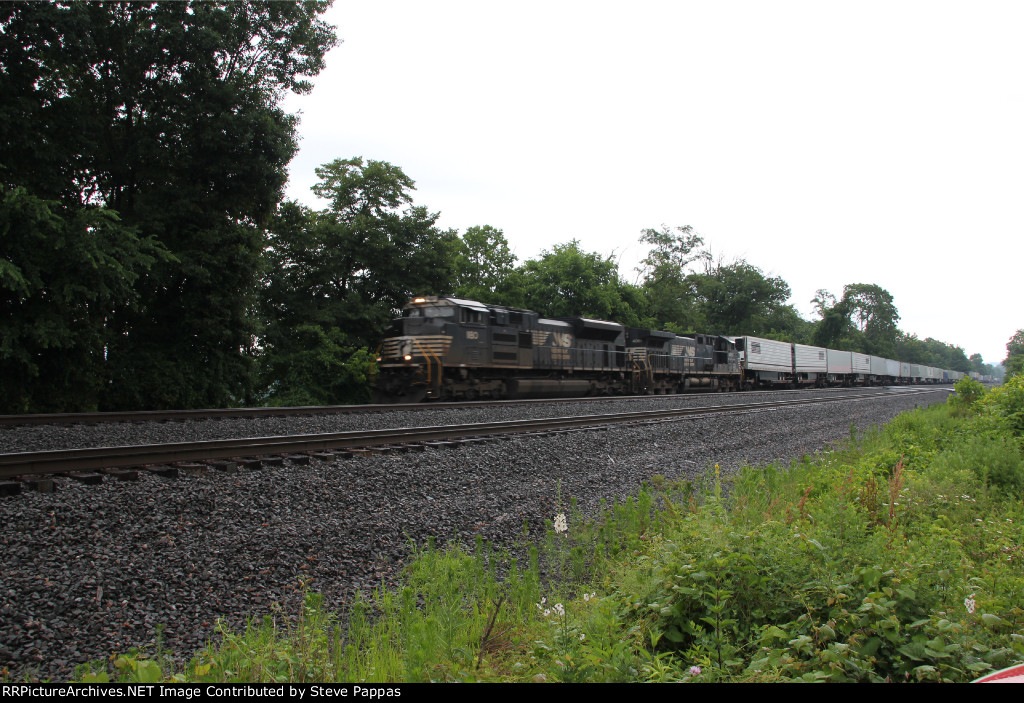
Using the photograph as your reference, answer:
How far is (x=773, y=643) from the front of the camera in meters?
2.88

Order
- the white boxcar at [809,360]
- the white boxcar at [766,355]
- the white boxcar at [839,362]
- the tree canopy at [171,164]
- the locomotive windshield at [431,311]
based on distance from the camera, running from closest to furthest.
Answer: the tree canopy at [171,164] < the locomotive windshield at [431,311] < the white boxcar at [766,355] < the white boxcar at [809,360] < the white boxcar at [839,362]

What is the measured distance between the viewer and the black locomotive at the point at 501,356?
59.4ft

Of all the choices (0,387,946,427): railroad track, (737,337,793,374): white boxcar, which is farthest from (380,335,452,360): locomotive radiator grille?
(737,337,793,374): white boxcar

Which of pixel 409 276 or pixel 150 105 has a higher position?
pixel 150 105

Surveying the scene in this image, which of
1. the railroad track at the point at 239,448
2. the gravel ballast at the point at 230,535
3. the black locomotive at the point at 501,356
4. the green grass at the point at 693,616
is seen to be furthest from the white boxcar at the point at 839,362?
the green grass at the point at 693,616

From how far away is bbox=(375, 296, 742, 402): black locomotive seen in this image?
59.4ft

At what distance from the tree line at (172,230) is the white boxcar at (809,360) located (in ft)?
92.7

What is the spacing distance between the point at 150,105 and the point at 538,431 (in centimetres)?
1713

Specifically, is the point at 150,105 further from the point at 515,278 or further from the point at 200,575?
the point at 515,278

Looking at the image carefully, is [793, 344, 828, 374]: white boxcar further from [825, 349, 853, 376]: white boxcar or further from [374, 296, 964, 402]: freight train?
[374, 296, 964, 402]: freight train

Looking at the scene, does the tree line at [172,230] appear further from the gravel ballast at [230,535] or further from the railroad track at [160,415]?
the gravel ballast at [230,535]

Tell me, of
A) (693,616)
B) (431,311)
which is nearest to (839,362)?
(431,311)
